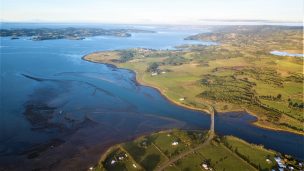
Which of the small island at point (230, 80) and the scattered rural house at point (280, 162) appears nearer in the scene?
the scattered rural house at point (280, 162)

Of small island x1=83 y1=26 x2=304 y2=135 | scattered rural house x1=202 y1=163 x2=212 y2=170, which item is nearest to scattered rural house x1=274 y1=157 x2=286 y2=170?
scattered rural house x1=202 y1=163 x2=212 y2=170

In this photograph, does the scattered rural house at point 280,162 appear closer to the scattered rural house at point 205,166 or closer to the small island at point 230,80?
the scattered rural house at point 205,166

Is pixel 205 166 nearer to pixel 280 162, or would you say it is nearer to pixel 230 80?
pixel 280 162

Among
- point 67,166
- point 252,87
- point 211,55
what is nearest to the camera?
point 67,166

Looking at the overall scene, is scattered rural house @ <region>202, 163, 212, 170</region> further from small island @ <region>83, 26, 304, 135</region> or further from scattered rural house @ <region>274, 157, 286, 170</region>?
small island @ <region>83, 26, 304, 135</region>

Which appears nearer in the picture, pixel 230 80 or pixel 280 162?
pixel 280 162

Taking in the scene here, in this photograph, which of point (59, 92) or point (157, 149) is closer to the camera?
point (157, 149)

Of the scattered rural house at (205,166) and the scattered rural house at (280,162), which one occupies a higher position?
the scattered rural house at (205,166)

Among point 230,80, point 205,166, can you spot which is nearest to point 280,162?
point 205,166

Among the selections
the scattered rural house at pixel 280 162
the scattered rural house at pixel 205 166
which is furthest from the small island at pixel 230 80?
the scattered rural house at pixel 205 166

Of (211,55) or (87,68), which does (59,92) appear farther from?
(211,55)

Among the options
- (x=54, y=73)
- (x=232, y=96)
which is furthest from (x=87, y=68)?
(x=232, y=96)
